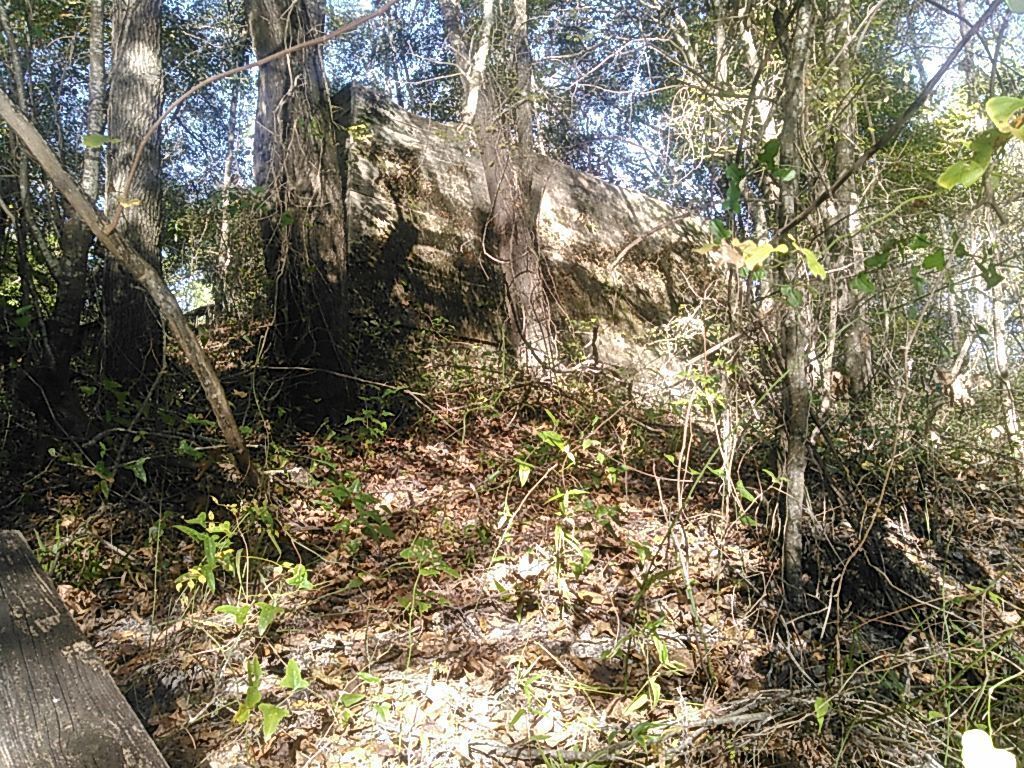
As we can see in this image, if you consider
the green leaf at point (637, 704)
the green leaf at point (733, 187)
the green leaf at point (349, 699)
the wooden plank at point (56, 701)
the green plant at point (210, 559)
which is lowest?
the green leaf at point (637, 704)

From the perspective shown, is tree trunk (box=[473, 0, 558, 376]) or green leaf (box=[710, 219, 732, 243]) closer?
green leaf (box=[710, 219, 732, 243])

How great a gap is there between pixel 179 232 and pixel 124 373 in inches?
157

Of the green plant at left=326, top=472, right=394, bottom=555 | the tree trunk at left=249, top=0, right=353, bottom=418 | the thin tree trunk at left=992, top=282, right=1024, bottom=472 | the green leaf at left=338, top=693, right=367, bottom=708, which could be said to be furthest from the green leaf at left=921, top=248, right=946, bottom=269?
the tree trunk at left=249, top=0, right=353, bottom=418

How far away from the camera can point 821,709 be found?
6.54ft

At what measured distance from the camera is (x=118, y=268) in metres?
4.19

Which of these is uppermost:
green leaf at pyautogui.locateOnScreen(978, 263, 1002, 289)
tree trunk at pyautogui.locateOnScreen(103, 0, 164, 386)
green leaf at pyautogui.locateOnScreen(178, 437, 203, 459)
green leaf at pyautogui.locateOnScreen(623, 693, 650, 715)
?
tree trunk at pyautogui.locateOnScreen(103, 0, 164, 386)

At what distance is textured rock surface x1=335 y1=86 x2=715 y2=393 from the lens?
6188mm

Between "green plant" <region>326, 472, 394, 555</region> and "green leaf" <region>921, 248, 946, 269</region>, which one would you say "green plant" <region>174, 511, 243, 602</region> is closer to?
"green plant" <region>326, 472, 394, 555</region>

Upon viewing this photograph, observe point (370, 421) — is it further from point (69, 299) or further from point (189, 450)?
point (69, 299)

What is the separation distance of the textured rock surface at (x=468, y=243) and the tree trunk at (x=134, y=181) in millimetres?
1847

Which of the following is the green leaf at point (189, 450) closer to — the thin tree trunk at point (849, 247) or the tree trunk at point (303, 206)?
the tree trunk at point (303, 206)

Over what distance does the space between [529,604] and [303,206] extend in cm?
289

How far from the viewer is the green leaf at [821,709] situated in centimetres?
198

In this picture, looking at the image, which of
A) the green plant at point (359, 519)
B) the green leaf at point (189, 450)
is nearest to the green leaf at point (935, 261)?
the green plant at point (359, 519)
